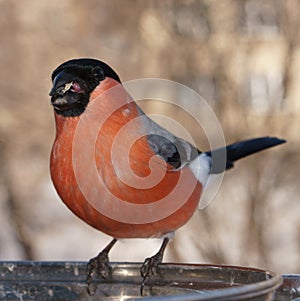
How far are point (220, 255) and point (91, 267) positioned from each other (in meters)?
3.62

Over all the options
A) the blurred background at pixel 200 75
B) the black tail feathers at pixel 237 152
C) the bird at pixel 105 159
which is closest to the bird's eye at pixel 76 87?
the bird at pixel 105 159

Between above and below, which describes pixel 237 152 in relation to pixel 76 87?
below

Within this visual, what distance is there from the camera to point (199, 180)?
8.30 ft

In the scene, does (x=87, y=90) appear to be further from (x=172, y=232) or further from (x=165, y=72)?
(x=165, y=72)

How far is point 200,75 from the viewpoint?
519 cm

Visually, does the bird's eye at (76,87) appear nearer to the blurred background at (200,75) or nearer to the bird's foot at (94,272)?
the bird's foot at (94,272)

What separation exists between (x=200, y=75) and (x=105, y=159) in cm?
333

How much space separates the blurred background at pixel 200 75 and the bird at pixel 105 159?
9.18 feet

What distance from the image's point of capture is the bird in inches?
75.7

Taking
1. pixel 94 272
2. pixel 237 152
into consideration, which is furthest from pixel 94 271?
pixel 237 152

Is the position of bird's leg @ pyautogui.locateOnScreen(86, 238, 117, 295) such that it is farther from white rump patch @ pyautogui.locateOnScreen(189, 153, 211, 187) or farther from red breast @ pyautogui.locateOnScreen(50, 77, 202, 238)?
white rump patch @ pyautogui.locateOnScreen(189, 153, 211, 187)

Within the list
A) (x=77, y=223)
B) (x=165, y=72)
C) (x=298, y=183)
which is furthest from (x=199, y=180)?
(x=77, y=223)

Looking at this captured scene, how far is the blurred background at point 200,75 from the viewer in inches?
201

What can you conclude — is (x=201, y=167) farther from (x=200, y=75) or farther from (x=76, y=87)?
(x=200, y=75)
